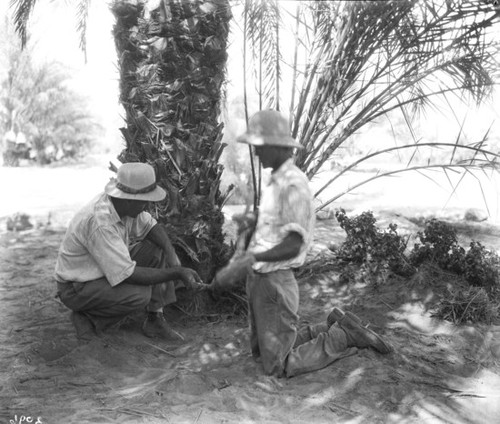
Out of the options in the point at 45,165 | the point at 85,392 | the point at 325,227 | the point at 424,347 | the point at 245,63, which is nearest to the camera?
the point at 85,392

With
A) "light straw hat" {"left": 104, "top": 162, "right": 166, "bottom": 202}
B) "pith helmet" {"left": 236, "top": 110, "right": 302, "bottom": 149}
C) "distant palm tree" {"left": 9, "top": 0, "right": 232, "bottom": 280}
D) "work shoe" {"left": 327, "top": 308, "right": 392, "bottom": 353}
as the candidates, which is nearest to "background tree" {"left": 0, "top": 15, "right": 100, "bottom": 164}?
"distant palm tree" {"left": 9, "top": 0, "right": 232, "bottom": 280}

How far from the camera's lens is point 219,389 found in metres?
3.52

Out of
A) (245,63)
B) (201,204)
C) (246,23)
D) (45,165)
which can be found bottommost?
(45,165)

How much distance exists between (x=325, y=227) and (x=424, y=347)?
325 centimetres

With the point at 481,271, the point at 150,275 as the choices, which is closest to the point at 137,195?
the point at 150,275

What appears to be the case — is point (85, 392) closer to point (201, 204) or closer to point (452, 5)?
point (201, 204)

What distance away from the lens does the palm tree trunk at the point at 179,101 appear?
14.6 ft

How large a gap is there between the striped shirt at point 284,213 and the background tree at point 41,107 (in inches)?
844

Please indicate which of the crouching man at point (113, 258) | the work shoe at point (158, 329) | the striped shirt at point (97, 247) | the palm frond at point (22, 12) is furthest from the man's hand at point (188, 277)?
the palm frond at point (22, 12)

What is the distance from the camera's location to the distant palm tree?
4.46m

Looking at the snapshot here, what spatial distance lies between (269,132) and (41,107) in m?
23.4

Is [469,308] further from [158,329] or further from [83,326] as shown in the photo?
[83,326]

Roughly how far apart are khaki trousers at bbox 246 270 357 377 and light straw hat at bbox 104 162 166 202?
0.86 metres

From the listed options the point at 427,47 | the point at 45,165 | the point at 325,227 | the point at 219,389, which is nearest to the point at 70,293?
the point at 219,389
